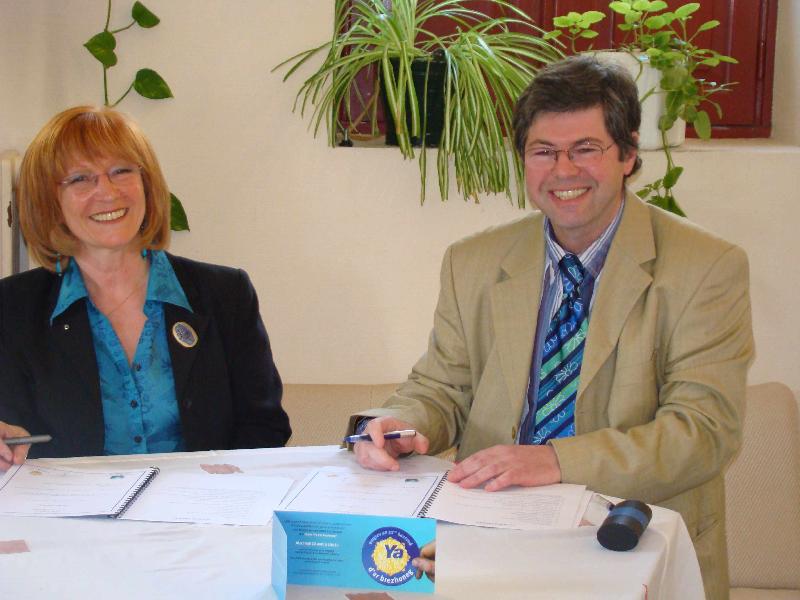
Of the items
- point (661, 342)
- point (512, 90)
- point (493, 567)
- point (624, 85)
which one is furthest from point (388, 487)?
point (512, 90)

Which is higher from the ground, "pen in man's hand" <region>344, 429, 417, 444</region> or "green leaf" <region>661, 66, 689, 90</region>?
"green leaf" <region>661, 66, 689, 90</region>

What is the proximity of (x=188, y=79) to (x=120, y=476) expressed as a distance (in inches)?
61.7

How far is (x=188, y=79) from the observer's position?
2889 mm

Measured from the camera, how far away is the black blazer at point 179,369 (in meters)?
2.04

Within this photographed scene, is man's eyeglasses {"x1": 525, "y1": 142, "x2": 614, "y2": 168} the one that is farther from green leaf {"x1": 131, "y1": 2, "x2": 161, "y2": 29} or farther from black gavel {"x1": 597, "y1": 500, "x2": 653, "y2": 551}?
green leaf {"x1": 131, "y1": 2, "x2": 161, "y2": 29}

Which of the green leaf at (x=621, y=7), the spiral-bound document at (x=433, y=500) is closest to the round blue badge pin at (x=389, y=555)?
the spiral-bound document at (x=433, y=500)

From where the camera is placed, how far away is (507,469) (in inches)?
60.3

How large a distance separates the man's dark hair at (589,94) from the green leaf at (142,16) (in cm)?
126

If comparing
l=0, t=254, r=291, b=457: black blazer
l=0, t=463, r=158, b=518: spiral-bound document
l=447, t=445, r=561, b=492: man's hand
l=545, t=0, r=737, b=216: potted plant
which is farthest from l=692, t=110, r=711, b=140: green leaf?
l=0, t=463, r=158, b=518: spiral-bound document

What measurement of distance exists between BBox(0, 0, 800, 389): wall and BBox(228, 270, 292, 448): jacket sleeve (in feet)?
2.43

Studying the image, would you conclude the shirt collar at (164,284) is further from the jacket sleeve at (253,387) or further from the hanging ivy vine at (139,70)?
the hanging ivy vine at (139,70)

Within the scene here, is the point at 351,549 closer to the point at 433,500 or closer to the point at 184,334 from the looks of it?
the point at 433,500

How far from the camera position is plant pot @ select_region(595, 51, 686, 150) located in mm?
2879

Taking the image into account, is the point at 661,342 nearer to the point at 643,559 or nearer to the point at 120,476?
the point at 643,559
